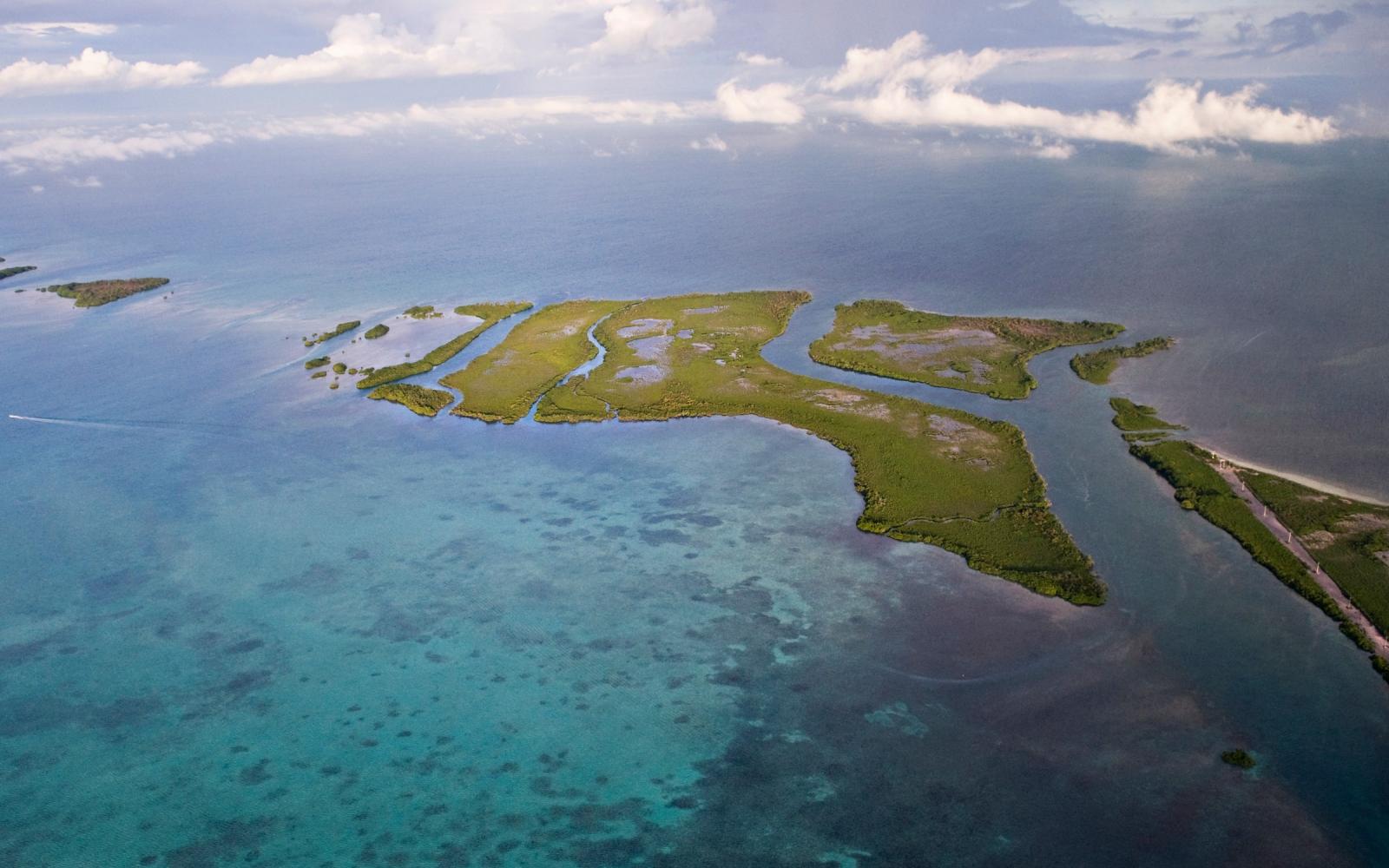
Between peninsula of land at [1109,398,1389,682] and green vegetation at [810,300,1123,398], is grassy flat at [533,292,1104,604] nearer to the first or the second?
green vegetation at [810,300,1123,398]

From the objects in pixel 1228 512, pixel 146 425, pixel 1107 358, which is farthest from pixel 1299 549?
pixel 146 425

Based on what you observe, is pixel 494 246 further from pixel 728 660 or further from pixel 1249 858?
pixel 1249 858

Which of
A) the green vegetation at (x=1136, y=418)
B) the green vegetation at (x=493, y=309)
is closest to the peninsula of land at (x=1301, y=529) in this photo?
the green vegetation at (x=1136, y=418)

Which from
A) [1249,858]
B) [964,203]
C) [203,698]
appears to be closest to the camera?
[1249,858]

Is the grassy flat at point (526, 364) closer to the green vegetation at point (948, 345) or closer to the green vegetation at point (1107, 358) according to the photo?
the green vegetation at point (948, 345)

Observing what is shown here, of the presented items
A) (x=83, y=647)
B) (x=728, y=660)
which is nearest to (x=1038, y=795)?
(x=728, y=660)

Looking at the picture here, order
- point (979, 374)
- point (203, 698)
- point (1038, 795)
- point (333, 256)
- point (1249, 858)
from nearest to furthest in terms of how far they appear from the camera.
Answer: point (1249, 858) → point (1038, 795) → point (203, 698) → point (979, 374) → point (333, 256)
